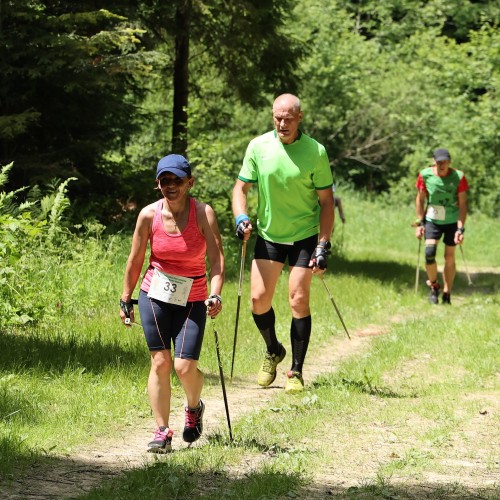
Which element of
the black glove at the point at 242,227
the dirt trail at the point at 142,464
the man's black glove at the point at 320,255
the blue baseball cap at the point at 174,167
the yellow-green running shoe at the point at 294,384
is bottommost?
the yellow-green running shoe at the point at 294,384

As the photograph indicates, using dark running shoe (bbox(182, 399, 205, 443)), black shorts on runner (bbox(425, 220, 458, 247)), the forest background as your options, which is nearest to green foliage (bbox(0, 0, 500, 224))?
the forest background

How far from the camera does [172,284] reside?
6.61 meters

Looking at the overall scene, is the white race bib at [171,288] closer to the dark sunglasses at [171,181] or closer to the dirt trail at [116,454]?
the dark sunglasses at [171,181]

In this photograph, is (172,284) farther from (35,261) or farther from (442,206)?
(442,206)

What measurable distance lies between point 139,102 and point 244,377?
12359mm

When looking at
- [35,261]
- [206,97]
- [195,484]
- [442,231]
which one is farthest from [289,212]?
[206,97]

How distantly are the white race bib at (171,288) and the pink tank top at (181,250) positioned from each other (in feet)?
0.12

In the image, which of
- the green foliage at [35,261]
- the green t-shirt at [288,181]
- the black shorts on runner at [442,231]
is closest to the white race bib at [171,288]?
the green t-shirt at [288,181]

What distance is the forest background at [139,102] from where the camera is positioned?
43.9ft

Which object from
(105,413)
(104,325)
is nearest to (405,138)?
(104,325)

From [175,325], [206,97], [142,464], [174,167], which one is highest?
[174,167]

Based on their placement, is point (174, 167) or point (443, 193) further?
point (443, 193)

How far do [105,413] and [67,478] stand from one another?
158 cm

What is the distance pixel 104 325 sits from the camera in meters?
10.7
